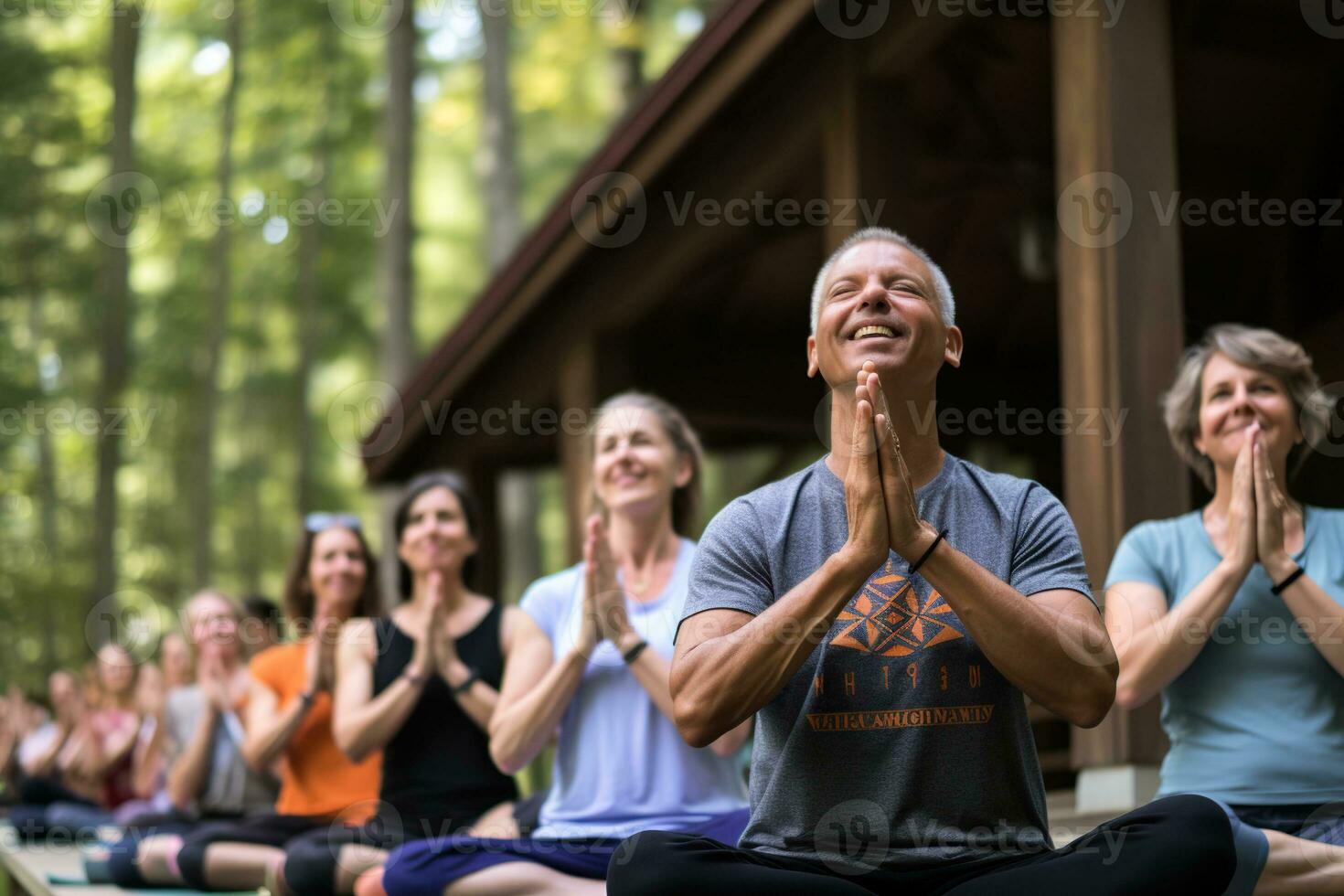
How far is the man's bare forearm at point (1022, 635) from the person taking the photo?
246 cm

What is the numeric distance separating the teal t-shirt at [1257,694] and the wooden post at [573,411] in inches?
201

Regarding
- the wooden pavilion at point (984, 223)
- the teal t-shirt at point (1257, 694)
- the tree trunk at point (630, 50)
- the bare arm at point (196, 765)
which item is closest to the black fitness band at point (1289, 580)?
the teal t-shirt at point (1257, 694)

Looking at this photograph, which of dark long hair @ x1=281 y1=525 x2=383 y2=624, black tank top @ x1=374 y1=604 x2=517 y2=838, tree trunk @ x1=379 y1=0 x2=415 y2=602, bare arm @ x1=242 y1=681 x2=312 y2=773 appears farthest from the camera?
tree trunk @ x1=379 y1=0 x2=415 y2=602

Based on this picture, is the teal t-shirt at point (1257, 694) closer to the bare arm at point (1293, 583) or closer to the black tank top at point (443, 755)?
the bare arm at point (1293, 583)

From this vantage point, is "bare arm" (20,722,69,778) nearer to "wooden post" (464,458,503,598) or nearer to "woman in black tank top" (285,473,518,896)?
"wooden post" (464,458,503,598)

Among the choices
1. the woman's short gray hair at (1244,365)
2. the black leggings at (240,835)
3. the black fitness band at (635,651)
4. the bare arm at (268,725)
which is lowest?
the black leggings at (240,835)

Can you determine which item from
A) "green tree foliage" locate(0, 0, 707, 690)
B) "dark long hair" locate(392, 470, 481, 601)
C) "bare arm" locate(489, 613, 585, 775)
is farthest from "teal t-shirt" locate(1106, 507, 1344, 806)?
"green tree foliage" locate(0, 0, 707, 690)

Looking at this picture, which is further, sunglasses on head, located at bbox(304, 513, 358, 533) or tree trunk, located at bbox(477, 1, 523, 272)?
tree trunk, located at bbox(477, 1, 523, 272)

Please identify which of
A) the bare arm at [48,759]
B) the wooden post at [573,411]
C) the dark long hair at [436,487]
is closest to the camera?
the dark long hair at [436,487]

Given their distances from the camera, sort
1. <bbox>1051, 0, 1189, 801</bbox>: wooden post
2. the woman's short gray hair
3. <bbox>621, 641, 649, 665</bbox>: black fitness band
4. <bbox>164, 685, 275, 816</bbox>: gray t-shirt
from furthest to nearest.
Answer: <bbox>164, 685, 275, 816</bbox>: gray t-shirt, <bbox>1051, 0, 1189, 801</bbox>: wooden post, <bbox>621, 641, 649, 665</bbox>: black fitness band, the woman's short gray hair

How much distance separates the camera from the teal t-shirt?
3465mm

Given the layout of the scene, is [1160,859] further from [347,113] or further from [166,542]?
[166,542]

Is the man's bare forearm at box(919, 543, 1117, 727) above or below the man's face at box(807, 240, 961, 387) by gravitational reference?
below

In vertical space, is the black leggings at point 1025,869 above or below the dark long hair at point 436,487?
below
